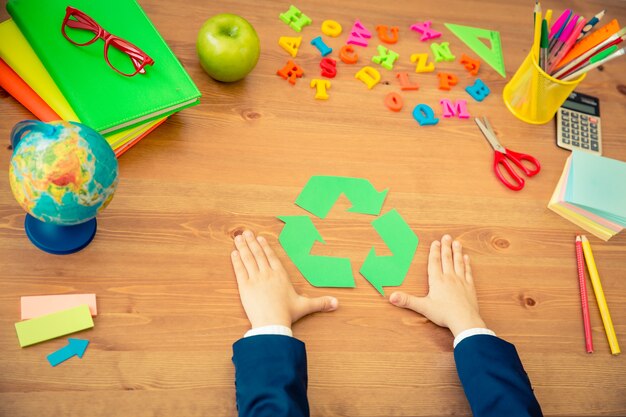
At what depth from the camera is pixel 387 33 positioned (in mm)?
1068

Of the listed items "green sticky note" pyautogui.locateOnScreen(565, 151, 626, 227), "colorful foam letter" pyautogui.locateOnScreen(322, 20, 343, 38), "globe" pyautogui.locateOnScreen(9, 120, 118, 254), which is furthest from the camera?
"colorful foam letter" pyautogui.locateOnScreen(322, 20, 343, 38)

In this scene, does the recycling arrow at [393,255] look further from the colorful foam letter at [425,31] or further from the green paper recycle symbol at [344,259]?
the colorful foam letter at [425,31]

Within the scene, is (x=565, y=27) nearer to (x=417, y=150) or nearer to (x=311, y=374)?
(x=417, y=150)

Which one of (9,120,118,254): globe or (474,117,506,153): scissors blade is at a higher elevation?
(9,120,118,254): globe

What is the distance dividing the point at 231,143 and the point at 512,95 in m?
0.57

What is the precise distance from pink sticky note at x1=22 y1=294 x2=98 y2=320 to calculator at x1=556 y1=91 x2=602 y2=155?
890 millimetres

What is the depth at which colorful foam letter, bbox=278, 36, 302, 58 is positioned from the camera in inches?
38.8

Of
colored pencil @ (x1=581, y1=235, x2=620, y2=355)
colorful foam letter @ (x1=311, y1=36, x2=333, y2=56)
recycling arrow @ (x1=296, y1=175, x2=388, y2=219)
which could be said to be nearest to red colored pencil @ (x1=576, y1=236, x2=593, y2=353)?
colored pencil @ (x1=581, y1=235, x2=620, y2=355)

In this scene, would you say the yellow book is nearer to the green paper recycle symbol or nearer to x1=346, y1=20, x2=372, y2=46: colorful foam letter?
the green paper recycle symbol

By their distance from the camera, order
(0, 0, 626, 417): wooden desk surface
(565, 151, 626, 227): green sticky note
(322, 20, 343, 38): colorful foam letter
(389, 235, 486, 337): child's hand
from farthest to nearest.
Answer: (322, 20, 343, 38): colorful foam letter < (565, 151, 626, 227): green sticky note < (389, 235, 486, 337): child's hand < (0, 0, 626, 417): wooden desk surface

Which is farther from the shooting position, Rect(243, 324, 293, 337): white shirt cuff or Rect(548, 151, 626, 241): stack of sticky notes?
Rect(548, 151, 626, 241): stack of sticky notes

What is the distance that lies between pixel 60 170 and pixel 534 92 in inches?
32.9

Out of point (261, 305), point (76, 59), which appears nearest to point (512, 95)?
point (261, 305)

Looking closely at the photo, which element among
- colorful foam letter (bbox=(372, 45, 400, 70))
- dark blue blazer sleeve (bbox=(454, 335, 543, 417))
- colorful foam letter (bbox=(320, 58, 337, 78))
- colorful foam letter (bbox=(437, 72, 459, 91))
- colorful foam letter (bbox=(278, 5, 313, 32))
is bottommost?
dark blue blazer sleeve (bbox=(454, 335, 543, 417))
